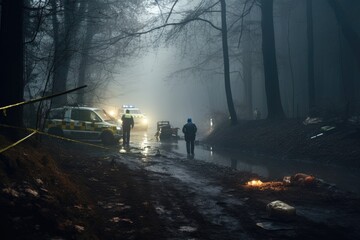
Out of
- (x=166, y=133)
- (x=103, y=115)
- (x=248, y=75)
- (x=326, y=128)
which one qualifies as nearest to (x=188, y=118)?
(x=166, y=133)

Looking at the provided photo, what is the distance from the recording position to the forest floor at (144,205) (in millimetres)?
4496

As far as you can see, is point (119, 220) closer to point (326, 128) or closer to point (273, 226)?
point (273, 226)

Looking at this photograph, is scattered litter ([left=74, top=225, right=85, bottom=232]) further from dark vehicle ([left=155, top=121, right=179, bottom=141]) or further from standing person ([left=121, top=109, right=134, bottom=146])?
dark vehicle ([left=155, top=121, right=179, bottom=141])

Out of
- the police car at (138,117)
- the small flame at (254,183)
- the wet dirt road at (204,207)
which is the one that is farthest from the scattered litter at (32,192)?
the police car at (138,117)

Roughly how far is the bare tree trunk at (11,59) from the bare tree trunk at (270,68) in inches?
578

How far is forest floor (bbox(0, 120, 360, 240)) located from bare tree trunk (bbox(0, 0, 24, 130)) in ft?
A: 2.70

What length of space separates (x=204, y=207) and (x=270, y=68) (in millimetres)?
14600

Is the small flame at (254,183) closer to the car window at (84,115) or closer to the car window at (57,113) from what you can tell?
the car window at (84,115)

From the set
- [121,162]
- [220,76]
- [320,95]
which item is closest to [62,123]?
[121,162]

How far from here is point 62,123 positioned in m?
18.3

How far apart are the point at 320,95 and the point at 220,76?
18.0 meters

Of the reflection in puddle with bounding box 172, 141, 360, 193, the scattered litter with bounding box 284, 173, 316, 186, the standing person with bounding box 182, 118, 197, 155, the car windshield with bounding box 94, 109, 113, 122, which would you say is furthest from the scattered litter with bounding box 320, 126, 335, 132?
the car windshield with bounding box 94, 109, 113, 122

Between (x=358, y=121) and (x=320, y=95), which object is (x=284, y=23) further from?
(x=358, y=121)

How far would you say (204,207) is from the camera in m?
6.42
